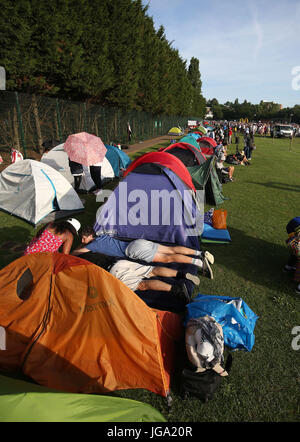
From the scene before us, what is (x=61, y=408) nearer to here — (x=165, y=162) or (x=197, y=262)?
(x=197, y=262)

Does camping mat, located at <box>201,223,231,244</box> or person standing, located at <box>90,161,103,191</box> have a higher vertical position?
person standing, located at <box>90,161,103,191</box>

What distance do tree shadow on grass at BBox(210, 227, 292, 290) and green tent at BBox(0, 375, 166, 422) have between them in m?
3.15

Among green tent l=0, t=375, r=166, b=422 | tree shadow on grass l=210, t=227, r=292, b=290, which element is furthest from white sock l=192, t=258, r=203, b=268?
green tent l=0, t=375, r=166, b=422

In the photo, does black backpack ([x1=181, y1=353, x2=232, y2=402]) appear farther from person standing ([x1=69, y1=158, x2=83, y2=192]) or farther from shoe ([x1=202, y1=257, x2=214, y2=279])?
person standing ([x1=69, y1=158, x2=83, y2=192])

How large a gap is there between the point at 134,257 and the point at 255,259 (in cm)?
241

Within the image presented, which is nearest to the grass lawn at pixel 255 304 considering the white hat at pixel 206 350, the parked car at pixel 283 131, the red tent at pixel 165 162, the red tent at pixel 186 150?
the white hat at pixel 206 350

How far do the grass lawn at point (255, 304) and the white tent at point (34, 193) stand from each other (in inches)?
12.4

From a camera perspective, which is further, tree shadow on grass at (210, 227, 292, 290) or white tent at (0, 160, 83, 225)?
white tent at (0, 160, 83, 225)

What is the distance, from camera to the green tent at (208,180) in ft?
26.0

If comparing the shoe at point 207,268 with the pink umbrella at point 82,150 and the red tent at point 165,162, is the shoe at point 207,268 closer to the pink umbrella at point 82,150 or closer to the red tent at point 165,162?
the red tent at point 165,162

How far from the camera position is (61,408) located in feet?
4.98

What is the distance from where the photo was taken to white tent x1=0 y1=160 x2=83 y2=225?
6059mm
